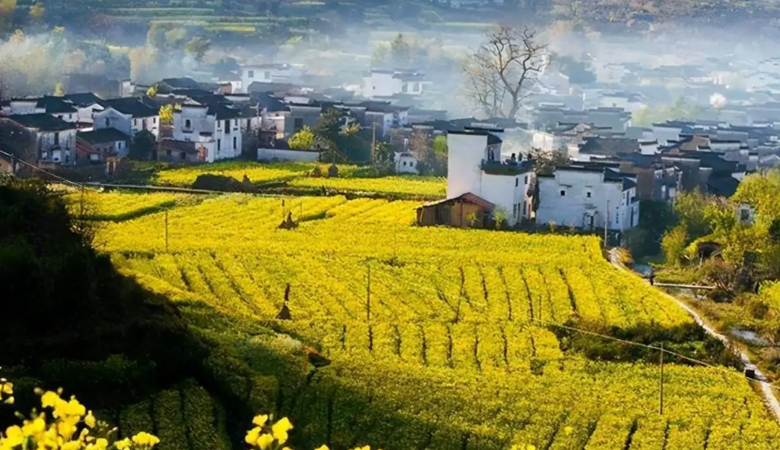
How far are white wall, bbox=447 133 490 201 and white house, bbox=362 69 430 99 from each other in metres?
22.6

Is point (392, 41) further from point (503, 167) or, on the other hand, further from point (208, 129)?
point (503, 167)

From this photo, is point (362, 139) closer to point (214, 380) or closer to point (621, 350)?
point (621, 350)

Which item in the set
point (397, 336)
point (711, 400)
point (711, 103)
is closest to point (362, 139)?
point (397, 336)

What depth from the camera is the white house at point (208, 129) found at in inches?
992

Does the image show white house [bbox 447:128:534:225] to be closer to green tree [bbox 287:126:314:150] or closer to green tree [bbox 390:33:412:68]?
green tree [bbox 287:126:314:150]

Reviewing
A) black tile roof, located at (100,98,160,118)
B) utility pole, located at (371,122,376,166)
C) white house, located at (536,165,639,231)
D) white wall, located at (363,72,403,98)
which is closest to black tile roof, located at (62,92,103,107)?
black tile roof, located at (100,98,160,118)

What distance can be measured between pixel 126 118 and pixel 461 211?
29.7 ft

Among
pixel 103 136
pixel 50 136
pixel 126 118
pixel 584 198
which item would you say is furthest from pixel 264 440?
pixel 126 118

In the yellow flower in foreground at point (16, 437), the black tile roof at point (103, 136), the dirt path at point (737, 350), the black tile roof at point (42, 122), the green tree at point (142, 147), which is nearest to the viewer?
the yellow flower in foreground at point (16, 437)

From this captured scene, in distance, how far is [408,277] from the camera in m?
14.6

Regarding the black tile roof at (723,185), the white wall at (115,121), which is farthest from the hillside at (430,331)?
the white wall at (115,121)

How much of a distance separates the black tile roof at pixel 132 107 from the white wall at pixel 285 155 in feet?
7.91

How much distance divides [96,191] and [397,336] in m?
8.80

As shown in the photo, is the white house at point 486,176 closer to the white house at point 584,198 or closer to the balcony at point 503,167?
the balcony at point 503,167
